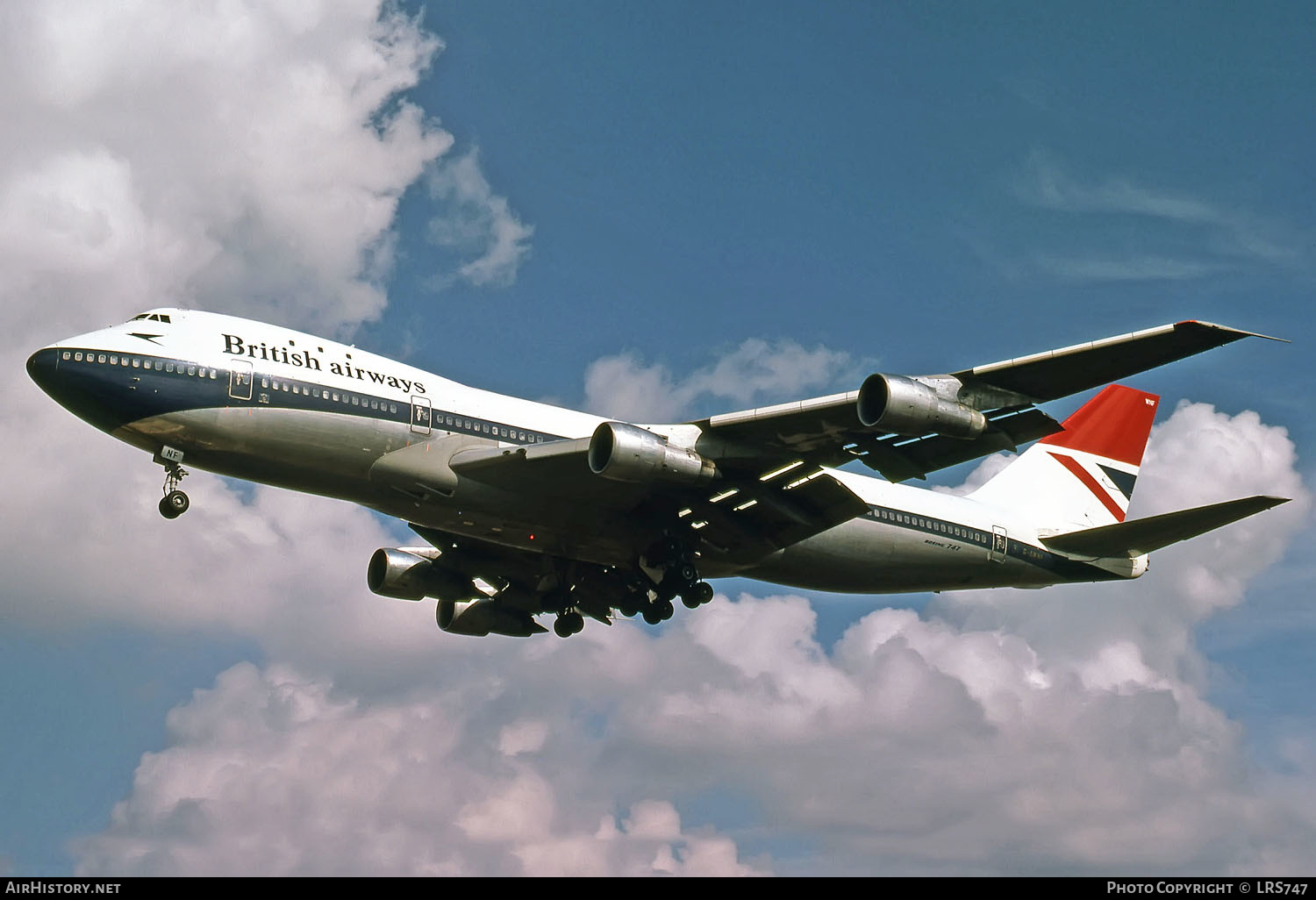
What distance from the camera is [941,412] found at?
28.2 meters

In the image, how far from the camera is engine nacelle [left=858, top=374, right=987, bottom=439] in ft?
91.6

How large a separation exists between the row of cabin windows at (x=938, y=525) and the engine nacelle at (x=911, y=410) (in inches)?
350

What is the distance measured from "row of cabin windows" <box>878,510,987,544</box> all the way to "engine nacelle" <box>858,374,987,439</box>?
8879mm

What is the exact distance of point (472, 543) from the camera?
38750 mm

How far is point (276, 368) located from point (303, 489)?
3.11 meters

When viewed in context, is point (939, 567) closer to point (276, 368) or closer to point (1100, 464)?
point (1100, 464)

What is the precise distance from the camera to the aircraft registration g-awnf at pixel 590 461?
28703 millimetres

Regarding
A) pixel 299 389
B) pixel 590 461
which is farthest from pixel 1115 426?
pixel 299 389

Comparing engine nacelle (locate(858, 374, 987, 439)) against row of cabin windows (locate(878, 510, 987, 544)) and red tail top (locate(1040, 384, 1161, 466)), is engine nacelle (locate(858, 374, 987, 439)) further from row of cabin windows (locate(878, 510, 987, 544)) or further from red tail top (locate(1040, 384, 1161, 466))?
red tail top (locate(1040, 384, 1161, 466))

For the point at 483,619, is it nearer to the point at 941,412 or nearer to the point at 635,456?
the point at 635,456

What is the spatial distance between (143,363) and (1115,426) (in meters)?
33.0

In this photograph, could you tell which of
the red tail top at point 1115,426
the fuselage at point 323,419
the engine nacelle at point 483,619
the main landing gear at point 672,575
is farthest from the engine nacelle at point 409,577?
the red tail top at point 1115,426

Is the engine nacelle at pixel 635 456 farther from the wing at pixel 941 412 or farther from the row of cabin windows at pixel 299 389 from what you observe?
the row of cabin windows at pixel 299 389
